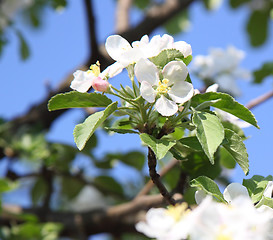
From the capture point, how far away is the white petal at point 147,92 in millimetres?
874

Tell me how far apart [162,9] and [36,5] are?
918 mm

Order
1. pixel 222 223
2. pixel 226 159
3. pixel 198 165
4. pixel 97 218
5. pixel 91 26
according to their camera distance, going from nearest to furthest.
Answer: pixel 222 223 → pixel 198 165 → pixel 226 159 → pixel 97 218 → pixel 91 26

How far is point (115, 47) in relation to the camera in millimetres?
967

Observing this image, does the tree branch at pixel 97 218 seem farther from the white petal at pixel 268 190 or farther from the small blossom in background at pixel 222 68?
the white petal at pixel 268 190

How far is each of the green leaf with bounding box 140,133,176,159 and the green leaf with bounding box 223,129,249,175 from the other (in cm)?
10

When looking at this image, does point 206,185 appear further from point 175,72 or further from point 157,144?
point 175,72

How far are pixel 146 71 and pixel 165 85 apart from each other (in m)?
0.05

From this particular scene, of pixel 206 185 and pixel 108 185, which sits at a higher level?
pixel 206 185

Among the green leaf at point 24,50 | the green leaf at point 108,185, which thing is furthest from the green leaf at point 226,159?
the green leaf at point 24,50

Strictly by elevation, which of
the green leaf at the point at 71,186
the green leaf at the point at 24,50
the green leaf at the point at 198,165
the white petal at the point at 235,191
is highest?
the green leaf at the point at 24,50

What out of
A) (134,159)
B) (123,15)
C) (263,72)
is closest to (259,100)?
(263,72)

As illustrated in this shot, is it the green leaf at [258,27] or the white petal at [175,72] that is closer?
the white petal at [175,72]

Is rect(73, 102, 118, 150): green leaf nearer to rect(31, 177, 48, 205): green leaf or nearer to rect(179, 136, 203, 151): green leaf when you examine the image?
rect(179, 136, 203, 151): green leaf

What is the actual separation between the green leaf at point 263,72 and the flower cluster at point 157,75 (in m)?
1.02
